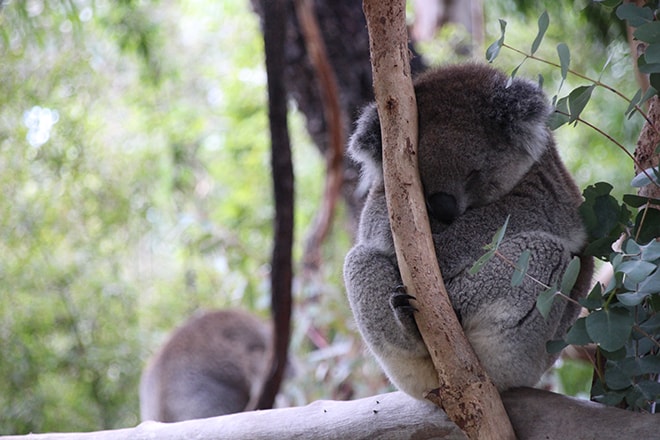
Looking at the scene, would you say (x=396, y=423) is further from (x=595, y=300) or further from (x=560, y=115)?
(x=560, y=115)

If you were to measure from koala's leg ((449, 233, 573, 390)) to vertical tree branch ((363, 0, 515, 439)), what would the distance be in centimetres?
21

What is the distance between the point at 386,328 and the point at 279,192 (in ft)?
6.14

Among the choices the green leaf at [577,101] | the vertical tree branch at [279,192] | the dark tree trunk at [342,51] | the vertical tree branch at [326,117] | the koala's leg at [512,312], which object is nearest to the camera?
the green leaf at [577,101]

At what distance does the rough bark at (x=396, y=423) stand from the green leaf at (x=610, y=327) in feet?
1.02

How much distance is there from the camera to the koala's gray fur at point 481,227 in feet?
7.48

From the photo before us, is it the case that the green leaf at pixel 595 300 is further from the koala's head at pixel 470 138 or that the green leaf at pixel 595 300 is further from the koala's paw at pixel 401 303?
the koala's head at pixel 470 138

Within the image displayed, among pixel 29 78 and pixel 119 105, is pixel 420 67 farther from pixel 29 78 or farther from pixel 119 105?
pixel 119 105

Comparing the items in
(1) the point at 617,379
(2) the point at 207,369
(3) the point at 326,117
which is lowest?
(2) the point at 207,369

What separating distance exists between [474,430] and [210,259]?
5.32m

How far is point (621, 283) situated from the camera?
1.73m

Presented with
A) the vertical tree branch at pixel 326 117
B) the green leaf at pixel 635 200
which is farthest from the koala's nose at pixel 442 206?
the vertical tree branch at pixel 326 117

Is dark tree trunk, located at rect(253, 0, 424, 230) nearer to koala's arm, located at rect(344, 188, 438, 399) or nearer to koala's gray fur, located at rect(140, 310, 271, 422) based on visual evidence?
koala's gray fur, located at rect(140, 310, 271, 422)

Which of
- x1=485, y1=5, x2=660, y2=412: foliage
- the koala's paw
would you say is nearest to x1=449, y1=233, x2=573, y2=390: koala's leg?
x1=485, y1=5, x2=660, y2=412: foliage

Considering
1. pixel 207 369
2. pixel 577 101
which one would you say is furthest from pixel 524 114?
pixel 207 369
